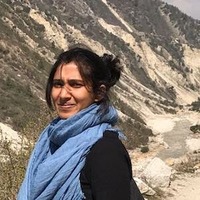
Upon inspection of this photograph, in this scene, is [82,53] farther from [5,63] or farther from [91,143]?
[5,63]

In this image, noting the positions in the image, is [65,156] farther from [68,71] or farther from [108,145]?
[68,71]

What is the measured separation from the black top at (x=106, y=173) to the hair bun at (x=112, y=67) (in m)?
0.42

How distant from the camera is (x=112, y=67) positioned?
7.90 ft

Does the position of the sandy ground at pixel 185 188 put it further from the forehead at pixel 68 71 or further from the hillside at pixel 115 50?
the forehead at pixel 68 71

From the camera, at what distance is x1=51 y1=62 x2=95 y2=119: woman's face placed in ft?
7.53

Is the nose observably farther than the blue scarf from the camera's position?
Yes

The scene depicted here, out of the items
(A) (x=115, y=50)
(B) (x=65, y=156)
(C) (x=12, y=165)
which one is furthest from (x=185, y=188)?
(A) (x=115, y=50)

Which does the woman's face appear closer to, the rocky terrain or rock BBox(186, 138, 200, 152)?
the rocky terrain

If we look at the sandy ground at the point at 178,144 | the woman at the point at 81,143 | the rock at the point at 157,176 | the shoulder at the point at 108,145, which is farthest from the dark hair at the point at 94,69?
the rock at the point at 157,176

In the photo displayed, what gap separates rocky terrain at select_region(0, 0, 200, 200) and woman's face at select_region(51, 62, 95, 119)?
15.9 feet

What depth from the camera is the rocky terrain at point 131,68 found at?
22.0 metres

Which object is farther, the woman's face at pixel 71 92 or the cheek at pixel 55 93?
the cheek at pixel 55 93

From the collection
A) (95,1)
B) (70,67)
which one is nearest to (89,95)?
(70,67)

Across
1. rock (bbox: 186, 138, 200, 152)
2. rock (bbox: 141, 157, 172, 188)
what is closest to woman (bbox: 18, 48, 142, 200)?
rock (bbox: 141, 157, 172, 188)
